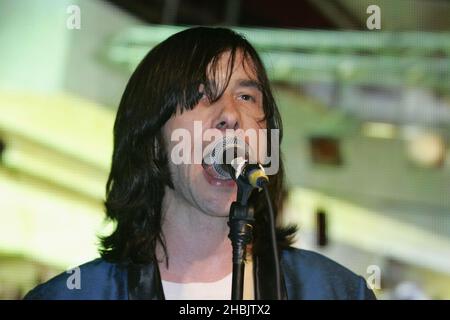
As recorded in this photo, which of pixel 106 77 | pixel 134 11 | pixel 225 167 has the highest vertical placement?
pixel 134 11

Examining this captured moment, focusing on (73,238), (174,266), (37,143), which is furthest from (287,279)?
(37,143)

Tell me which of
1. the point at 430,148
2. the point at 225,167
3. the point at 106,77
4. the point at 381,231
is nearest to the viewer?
the point at 225,167

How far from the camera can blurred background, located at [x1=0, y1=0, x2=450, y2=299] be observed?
216cm

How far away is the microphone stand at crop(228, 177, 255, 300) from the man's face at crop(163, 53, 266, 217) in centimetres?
20

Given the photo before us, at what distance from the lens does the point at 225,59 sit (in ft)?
4.66

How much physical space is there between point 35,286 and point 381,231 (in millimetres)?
3996

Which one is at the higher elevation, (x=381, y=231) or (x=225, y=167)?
(x=225, y=167)

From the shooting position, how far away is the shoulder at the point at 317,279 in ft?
4.54

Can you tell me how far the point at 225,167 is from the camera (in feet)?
3.65

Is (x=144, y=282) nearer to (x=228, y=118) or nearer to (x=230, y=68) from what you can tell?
(x=228, y=118)

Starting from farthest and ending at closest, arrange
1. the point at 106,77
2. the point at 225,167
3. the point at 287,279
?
1. the point at 106,77
2. the point at 287,279
3. the point at 225,167

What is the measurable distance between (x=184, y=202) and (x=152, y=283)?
7.3 inches

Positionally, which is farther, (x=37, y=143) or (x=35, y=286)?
(x=37, y=143)

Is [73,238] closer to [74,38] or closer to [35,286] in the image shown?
[35,286]
